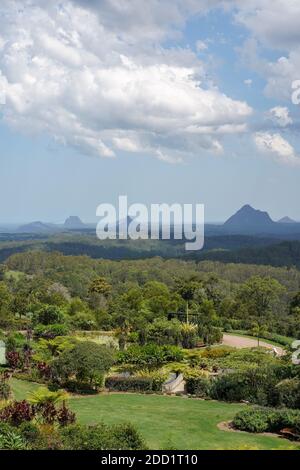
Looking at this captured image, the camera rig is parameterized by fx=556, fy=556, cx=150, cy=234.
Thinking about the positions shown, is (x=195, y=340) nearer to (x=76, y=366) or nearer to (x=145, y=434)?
(x=76, y=366)

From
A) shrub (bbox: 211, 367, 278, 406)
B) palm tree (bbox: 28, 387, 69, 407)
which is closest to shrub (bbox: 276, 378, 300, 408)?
shrub (bbox: 211, 367, 278, 406)

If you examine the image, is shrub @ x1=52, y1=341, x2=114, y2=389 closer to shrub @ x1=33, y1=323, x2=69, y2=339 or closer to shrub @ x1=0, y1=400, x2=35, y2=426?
shrub @ x1=0, y1=400, x2=35, y2=426

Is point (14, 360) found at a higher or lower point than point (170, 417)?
lower

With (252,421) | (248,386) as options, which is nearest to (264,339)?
(248,386)

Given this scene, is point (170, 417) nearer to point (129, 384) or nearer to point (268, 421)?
point (268, 421)

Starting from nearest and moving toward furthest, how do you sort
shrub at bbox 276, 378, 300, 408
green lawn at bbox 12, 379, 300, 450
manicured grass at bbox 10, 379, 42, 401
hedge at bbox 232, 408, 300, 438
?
green lawn at bbox 12, 379, 300, 450, hedge at bbox 232, 408, 300, 438, shrub at bbox 276, 378, 300, 408, manicured grass at bbox 10, 379, 42, 401
